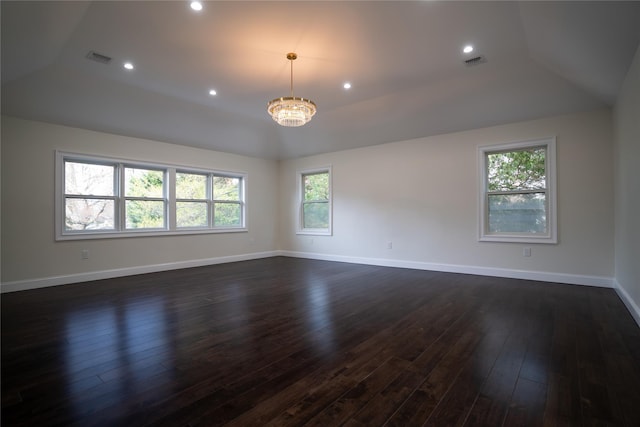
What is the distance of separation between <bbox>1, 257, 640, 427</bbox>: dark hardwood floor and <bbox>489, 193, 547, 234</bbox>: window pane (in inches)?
43.5

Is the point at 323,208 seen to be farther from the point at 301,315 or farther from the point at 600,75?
the point at 600,75

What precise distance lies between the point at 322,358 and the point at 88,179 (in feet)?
16.7

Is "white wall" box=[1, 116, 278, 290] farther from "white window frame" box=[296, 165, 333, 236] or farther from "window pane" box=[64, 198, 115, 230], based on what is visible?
"white window frame" box=[296, 165, 333, 236]

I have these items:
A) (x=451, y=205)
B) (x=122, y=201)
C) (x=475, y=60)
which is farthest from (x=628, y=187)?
(x=122, y=201)

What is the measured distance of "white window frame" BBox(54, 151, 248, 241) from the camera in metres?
4.60

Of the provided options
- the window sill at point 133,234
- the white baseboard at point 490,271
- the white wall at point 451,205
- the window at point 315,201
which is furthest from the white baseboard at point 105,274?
the white baseboard at point 490,271

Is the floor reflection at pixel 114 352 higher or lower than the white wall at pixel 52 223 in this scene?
lower

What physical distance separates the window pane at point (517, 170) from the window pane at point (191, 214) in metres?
5.73

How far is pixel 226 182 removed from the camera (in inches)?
276

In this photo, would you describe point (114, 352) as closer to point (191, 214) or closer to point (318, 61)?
point (318, 61)

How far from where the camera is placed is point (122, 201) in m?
5.30

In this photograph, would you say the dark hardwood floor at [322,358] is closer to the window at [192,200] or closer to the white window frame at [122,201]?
the white window frame at [122,201]

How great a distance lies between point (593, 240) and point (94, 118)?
7697 mm

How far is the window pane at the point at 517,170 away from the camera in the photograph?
4.69 meters
